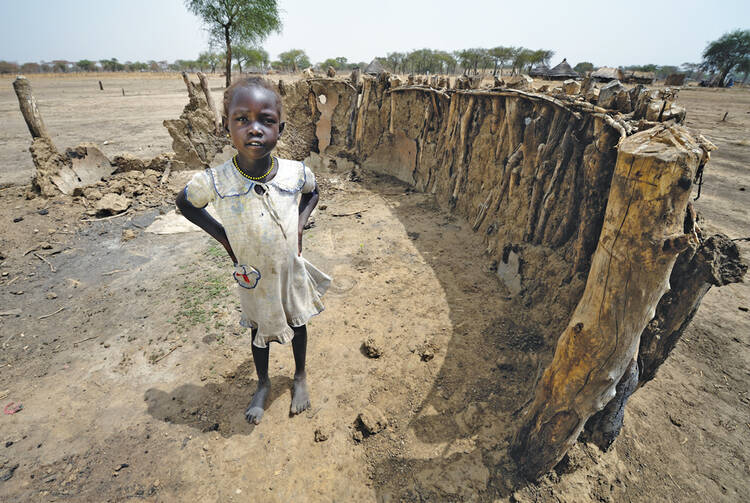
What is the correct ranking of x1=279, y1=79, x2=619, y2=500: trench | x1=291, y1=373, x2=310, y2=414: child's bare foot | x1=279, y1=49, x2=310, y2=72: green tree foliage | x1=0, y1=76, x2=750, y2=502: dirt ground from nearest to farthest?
1. x1=0, y1=76, x2=750, y2=502: dirt ground
2. x1=279, y1=79, x2=619, y2=500: trench
3. x1=291, y1=373, x2=310, y2=414: child's bare foot
4. x1=279, y1=49, x2=310, y2=72: green tree foliage

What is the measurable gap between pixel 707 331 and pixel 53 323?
240 inches

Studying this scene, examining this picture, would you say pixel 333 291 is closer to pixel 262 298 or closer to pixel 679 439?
pixel 262 298

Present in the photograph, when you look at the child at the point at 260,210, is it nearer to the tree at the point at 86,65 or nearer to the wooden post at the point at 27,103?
the wooden post at the point at 27,103

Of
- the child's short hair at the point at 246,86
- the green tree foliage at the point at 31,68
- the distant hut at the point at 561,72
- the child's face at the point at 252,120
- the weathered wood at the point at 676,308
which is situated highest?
the green tree foliage at the point at 31,68

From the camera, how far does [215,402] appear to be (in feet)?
8.23

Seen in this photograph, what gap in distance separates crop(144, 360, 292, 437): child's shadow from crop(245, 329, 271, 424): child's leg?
60 millimetres

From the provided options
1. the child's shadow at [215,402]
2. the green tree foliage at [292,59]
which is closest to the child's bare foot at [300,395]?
the child's shadow at [215,402]

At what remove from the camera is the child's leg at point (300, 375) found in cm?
232

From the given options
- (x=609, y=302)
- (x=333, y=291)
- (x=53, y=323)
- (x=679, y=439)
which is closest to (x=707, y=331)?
(x=679, y=439)

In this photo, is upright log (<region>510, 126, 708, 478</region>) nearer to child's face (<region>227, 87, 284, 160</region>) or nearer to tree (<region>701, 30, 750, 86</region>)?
child's face (<region>227, 87, 284, 160</region>)

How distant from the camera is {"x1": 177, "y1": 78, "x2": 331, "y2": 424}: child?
1.69 meters

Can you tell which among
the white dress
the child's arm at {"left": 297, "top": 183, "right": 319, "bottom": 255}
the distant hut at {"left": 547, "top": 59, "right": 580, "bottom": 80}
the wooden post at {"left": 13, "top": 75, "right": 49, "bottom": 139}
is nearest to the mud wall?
the child's arm at {"left": 297, "top": 183, "right": 319, "bottom": 255}

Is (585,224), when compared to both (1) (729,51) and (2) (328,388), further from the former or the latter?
(1) (729,51)

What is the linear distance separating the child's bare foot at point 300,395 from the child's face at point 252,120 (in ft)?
5.30
